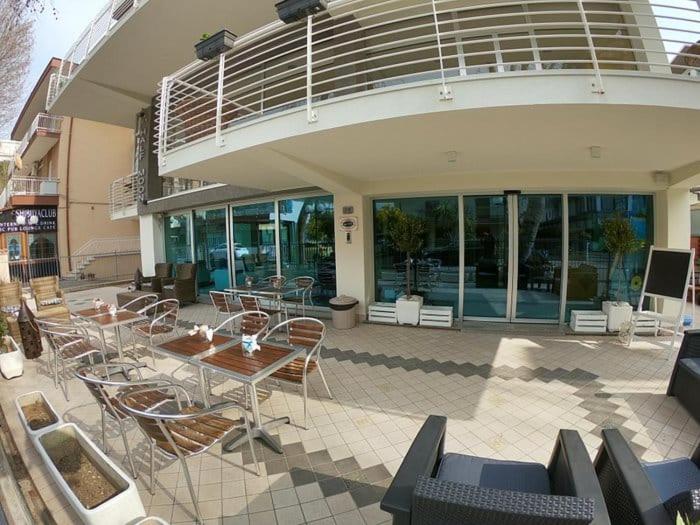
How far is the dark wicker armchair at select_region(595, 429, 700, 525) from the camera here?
4.46 feet

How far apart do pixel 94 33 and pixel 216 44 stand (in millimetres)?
7954

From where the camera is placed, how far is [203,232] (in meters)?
9.69

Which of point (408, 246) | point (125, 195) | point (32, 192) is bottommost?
point (408, 246)

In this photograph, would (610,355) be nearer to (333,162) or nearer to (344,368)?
(344,368)

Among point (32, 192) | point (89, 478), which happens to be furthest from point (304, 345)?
point (32, 192)

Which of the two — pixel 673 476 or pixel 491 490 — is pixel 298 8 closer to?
pixel 491 490

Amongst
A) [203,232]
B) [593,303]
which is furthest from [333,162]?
[203,232]

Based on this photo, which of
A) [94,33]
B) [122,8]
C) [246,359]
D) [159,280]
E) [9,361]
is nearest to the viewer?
[246,359]

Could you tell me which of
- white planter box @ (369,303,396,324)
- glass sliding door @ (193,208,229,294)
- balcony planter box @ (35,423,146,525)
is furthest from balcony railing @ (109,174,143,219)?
balcony planter box @ (35,423,146,525)

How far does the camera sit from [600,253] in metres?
6.03

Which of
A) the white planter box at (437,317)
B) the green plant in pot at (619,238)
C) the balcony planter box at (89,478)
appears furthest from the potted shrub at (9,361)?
the green plant in pot at (619,238)

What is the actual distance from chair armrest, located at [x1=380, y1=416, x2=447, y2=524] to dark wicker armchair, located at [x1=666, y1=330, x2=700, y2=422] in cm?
284

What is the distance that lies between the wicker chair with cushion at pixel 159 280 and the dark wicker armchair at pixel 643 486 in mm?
9764

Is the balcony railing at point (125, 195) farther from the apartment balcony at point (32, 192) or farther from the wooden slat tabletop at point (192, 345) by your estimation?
the wooden slat tabletop at point (192, 345)
